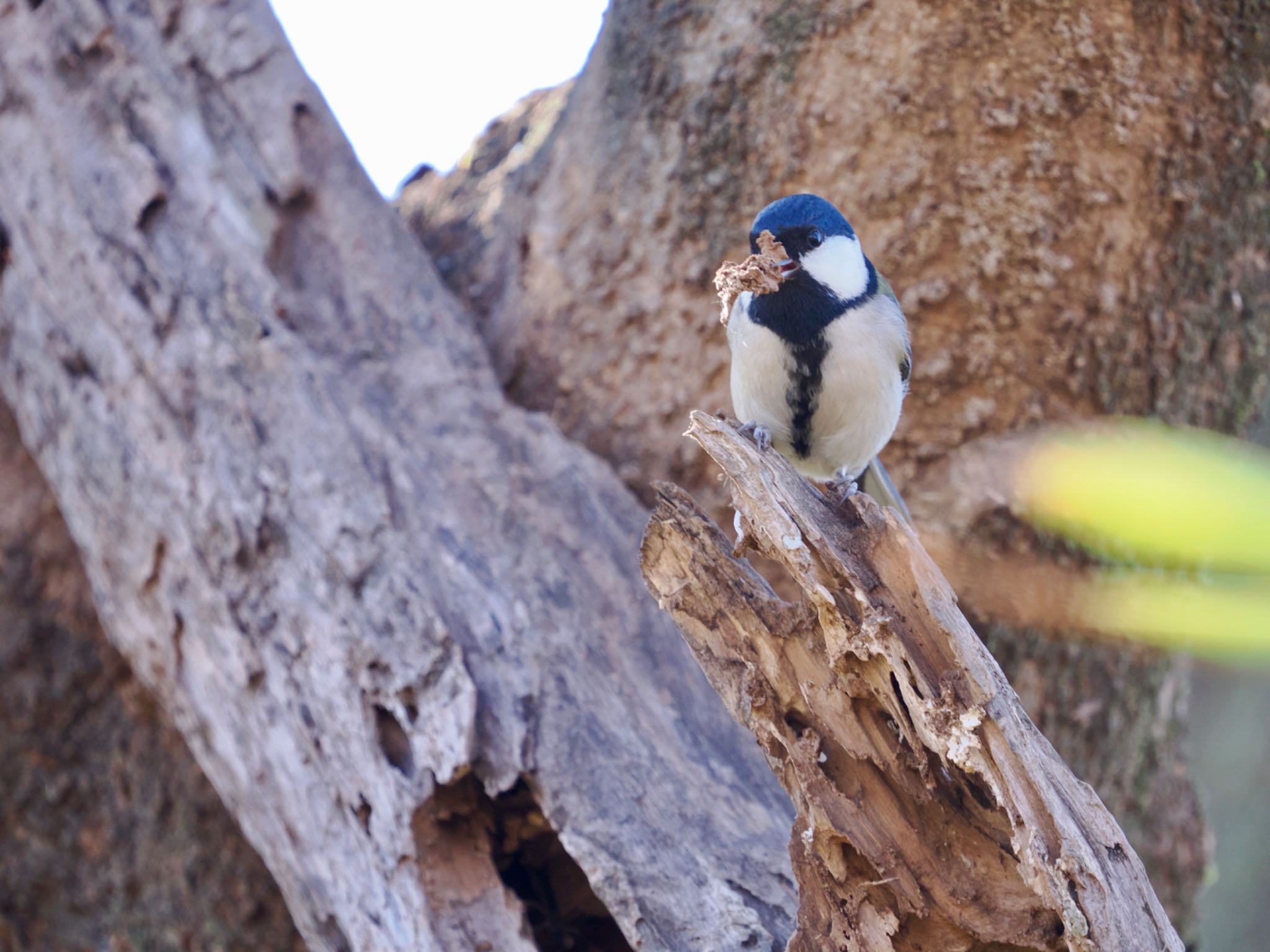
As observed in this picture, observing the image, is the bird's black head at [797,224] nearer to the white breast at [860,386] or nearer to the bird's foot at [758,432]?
the white breast at [860,386]

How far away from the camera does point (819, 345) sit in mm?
1715

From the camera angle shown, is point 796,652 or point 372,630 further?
point 372,630

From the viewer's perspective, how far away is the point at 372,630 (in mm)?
1730

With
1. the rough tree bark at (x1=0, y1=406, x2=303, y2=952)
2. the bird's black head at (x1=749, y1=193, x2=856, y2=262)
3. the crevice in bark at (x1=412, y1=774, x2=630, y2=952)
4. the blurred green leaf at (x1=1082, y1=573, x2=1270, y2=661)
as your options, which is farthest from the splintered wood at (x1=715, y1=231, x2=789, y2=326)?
the rough tree bark at (x1=0, y1=406, x2=303, y2=952)

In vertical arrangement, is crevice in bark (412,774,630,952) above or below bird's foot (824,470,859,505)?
below

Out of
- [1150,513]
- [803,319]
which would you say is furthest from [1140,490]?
[803,319]

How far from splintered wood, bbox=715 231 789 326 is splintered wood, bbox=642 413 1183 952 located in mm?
336

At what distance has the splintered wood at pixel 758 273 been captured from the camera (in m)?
1.55

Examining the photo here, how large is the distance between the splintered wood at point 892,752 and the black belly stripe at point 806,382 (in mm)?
450

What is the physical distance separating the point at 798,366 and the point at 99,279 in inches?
55.3

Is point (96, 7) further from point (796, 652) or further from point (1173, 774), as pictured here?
point (1173, 774)

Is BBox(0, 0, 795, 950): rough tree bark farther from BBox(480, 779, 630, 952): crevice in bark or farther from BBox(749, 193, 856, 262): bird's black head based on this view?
BBox(749, 193, 856, 262): bird's black head

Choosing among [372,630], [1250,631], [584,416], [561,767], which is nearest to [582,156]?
[584,416]

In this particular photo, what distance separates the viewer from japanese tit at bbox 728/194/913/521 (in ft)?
5.48
